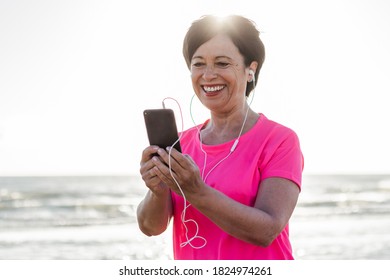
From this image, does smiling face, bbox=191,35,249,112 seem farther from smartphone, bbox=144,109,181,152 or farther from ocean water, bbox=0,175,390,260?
ocean water, bbox=0,175,390,260

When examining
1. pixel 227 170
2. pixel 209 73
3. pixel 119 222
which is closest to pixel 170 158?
pixel 227 170

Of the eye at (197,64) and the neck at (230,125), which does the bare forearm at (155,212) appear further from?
the eye at (197,64)

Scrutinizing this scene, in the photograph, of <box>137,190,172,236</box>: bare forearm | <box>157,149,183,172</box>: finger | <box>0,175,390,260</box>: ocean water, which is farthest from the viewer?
<box>0,175,390,260</box>: ocean water

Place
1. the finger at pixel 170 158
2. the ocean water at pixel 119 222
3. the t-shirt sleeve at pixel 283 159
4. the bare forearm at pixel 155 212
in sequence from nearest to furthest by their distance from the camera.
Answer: the finger at pixel 170 158
the t-shirt sleeve at pixel 283 159
the bare forearm at pixel 155 212
the ocean water at pixel 119 222

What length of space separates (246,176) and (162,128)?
0.33 m

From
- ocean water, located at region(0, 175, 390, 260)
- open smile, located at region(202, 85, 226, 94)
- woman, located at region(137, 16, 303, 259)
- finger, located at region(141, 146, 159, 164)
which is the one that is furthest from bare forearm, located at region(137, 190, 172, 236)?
ocean water, located at region(0, 175, 390, 260)

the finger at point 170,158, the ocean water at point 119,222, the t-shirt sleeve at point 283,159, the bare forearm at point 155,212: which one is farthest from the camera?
the ocean water at point 119,222

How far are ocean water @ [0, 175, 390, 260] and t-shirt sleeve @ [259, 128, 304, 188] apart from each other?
5.52 meters

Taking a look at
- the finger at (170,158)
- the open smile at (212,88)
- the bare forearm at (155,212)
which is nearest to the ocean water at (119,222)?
the bare forearm at (155,212)

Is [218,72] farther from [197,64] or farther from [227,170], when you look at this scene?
[227,170]

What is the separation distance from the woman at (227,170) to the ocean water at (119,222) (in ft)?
17.7

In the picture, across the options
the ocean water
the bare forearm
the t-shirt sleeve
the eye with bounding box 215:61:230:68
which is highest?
the eye with bounding box 215:61:230:68

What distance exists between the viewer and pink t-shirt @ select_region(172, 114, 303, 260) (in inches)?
92.4

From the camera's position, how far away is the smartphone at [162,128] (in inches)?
92.0
